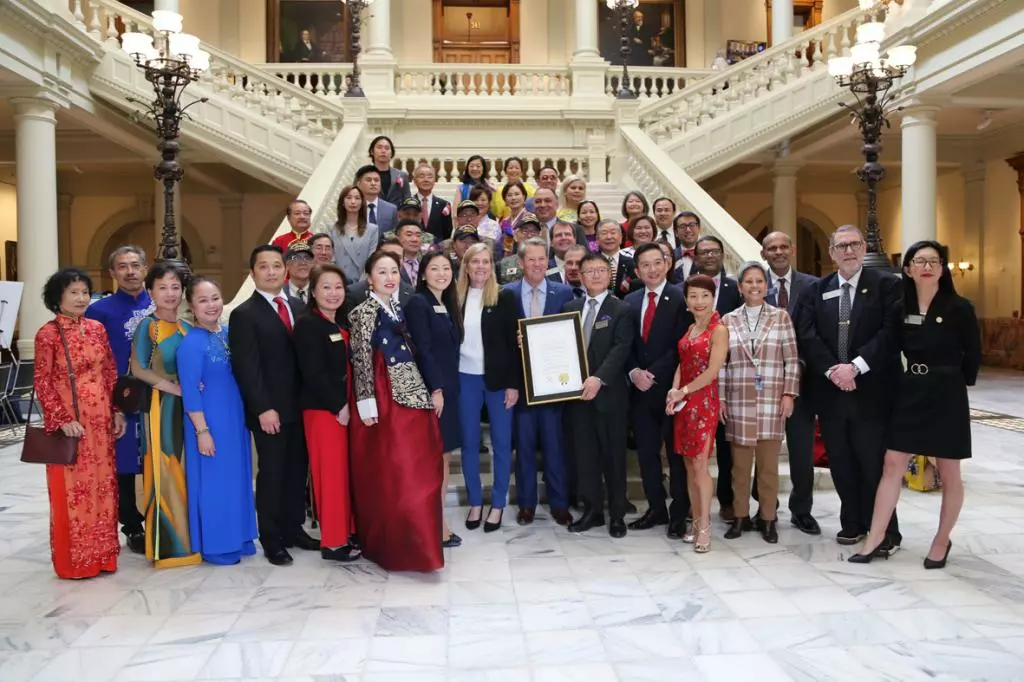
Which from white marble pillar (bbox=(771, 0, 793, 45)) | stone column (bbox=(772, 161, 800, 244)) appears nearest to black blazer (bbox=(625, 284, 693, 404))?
stone column (bbox=(772, 161, 800, 244))

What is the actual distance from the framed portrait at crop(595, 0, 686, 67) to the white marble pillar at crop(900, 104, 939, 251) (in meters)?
8.44

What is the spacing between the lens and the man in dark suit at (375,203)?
7262 mm

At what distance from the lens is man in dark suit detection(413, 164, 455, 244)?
8008 millimetres

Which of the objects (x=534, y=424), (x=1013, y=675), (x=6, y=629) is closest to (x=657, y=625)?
(x=1013, y=675)

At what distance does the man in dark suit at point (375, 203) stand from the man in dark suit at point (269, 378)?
2400 mm

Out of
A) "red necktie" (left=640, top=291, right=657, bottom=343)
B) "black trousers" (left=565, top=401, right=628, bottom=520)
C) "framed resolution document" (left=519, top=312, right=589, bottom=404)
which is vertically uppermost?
"red necktie" (left=640, top=291, right=657, bottom=343)

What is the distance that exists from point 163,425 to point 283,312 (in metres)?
Result: 0.97

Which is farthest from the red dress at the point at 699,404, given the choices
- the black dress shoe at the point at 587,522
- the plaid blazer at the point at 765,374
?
the black dress shoe at the point at 587,522

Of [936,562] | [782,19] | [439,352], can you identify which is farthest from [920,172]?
[439,352]

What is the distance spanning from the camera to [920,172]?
12.8 m

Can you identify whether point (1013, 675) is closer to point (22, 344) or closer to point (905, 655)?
point (905, 655)

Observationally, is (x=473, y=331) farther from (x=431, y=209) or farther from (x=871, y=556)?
Result: (x=431, y=209)

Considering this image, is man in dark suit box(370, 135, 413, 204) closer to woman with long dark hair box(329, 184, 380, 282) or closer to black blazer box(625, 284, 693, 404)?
woman with long dark hair box(329, 184, 380, 282)

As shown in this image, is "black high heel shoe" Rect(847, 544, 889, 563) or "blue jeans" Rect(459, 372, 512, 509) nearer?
"black high heel shoe" Rect(847, 544, 889, 563)
